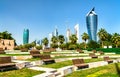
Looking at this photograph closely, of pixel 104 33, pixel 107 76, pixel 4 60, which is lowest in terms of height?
pixel 107 76

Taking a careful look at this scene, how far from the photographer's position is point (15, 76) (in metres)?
14.8

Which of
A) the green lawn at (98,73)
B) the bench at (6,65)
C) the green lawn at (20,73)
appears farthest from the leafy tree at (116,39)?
the green lawn at (20,73)

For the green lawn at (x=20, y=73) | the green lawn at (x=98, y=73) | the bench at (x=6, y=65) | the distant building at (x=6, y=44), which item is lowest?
the green lawn at (x=98, y=73)

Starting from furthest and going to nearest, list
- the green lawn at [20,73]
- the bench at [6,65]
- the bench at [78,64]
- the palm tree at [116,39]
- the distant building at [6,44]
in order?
1. the palm tree at [116,39]
2. the distant building at [6,44]
3. the bench at [78,64]
4. the bench at [6,65]
5. the green lawn at [20,73]

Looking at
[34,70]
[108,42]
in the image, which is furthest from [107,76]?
[108,42]

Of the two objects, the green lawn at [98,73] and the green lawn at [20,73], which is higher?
the green lawn at [20,73]

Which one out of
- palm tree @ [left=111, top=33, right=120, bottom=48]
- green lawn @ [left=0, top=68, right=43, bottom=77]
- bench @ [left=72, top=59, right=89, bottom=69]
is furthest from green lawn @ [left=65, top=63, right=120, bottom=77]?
palm tree @ [left=111, top=33, right=120, bottom=48]

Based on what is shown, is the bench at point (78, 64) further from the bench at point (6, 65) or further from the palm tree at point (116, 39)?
the palm tree at point (116, 39)

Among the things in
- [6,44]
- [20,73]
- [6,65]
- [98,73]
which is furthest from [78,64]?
[6,44]

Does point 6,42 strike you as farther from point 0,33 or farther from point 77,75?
point 77,75

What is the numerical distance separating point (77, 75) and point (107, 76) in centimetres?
227

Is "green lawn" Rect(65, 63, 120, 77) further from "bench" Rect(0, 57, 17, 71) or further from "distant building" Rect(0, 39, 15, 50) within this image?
"distant building" Rect(0, 39, 15, 50)

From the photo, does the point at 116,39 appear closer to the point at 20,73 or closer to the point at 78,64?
the point at 78,64

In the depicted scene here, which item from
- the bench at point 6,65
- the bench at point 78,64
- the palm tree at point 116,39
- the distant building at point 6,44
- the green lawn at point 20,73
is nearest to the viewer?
the green lawn at point 20,73
